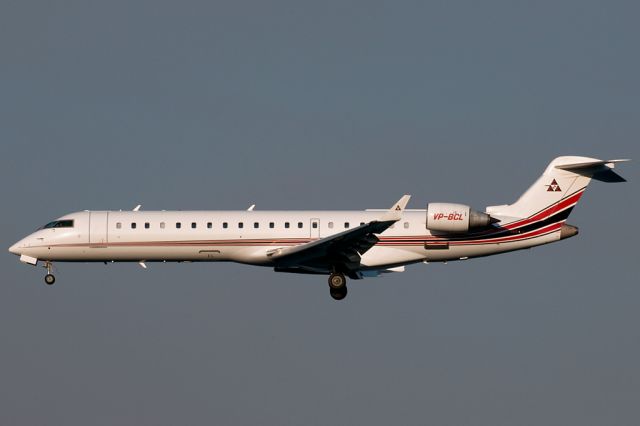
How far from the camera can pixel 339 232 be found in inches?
2104

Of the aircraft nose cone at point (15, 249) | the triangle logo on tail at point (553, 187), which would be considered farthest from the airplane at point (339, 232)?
the aircraft nose cone at point (15, 249)

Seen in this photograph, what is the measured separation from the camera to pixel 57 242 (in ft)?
181

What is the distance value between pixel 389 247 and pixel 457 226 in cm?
250

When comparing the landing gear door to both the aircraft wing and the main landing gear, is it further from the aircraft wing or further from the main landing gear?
the main landing gear

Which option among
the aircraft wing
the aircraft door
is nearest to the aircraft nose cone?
the aircraft wing

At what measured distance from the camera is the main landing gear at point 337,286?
53875mm

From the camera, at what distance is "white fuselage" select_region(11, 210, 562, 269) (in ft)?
176

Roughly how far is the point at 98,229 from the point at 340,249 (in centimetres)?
869

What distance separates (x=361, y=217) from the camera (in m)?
54.1

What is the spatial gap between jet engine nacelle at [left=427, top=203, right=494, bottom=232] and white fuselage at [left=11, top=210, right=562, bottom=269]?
25.2 inches

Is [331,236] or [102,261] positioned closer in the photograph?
[331,236]

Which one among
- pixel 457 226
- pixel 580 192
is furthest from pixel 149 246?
pixel 580 192

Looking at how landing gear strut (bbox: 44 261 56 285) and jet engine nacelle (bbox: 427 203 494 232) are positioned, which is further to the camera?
landing gear strut (bbox: 44 261 56 285)

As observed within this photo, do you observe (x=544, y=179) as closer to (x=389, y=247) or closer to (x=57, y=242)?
(x=389, y=247)
